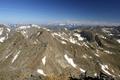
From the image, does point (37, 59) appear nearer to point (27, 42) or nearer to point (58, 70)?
point (58, 70)

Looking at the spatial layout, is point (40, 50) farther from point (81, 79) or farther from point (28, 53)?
point (81, 79)

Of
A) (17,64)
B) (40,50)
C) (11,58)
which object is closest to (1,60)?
(11,58)

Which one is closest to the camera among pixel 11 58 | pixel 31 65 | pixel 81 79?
pixel 81 79

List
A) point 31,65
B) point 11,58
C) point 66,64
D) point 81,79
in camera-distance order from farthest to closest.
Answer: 1. point 66,64
2. point 11,58
3. point 31,65
4. point 81,79

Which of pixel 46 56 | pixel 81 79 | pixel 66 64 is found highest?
pixel 81 79

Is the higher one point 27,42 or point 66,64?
point 27,42

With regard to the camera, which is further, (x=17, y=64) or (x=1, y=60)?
(x=1, y=60)

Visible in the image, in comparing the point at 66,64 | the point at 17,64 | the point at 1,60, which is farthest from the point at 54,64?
the point at 1,60

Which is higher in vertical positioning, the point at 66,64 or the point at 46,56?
the point at 46,56

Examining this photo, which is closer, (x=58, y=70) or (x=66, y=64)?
(x=58, y=70)
